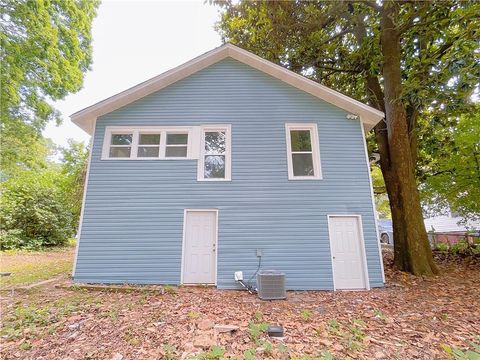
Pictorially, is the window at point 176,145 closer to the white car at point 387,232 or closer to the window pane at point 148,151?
the window pane at point 148,151

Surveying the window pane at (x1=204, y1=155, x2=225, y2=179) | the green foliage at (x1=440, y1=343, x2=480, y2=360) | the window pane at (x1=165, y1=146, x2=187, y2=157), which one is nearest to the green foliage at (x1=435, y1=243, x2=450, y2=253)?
the green foliage at (x1=440, y1=343, x2=480, y2=360)

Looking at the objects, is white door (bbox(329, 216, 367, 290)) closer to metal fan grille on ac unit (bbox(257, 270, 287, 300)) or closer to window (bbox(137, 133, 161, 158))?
metal fan grille on ac unit (bbox(257, 270, 287, 300))

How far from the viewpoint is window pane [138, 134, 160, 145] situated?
23.3 ft

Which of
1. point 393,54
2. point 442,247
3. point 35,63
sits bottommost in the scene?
point 442,247

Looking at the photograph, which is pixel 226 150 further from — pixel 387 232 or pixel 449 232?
pixel 387 232

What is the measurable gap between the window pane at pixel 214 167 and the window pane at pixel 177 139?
34.6 inches

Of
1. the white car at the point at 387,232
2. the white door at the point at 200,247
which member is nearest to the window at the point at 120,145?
the white door at the point at 200,247

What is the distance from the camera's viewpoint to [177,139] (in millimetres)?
7102

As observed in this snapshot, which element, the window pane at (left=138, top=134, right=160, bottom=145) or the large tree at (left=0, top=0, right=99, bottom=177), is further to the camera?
the large tree at (left=0, top=0, right=99, bottom=177)

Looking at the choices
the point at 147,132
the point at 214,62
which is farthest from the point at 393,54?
the point at 147,132

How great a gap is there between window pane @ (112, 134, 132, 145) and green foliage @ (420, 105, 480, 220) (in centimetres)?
998

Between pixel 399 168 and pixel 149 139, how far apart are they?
7.87m

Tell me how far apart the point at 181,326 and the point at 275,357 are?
1715 mm

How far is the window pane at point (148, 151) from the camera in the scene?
6.99 m
